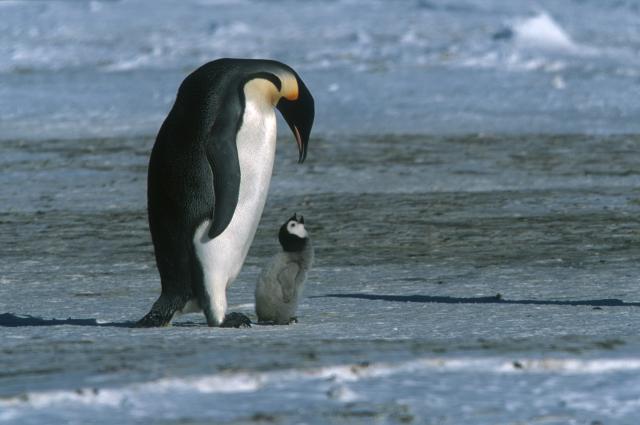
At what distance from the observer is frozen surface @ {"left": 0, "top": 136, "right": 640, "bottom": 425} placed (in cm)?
319

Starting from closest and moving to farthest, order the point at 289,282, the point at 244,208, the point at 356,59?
the point at 289,282
the point at 244,208
the point at 356,59

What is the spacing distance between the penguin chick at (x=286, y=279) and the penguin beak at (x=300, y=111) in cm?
39

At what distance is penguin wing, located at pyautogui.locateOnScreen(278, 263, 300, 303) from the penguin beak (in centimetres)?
49

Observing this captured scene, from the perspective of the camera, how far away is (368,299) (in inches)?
205

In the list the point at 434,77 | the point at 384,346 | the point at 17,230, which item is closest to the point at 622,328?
the point at 384,346

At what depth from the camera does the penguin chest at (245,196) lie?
4641mm

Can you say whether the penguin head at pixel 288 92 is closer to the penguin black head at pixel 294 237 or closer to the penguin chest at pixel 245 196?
the penguin chest at pixel 245 196

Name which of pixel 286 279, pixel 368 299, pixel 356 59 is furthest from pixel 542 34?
pixel 286 279

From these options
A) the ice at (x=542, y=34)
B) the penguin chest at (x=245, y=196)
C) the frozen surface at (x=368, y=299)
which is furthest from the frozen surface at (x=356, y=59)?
the penguin chest at (x=245, y=196)

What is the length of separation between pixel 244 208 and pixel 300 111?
0.45 metres

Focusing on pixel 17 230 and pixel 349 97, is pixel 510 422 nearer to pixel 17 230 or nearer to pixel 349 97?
pixel 17 230

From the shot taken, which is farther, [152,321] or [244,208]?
[244,208]

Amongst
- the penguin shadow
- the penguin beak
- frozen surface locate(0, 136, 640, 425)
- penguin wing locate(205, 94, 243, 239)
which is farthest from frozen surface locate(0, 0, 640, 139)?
penguin wing locate(205, 94, 243, 239)

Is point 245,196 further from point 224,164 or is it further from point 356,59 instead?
point 356,59
